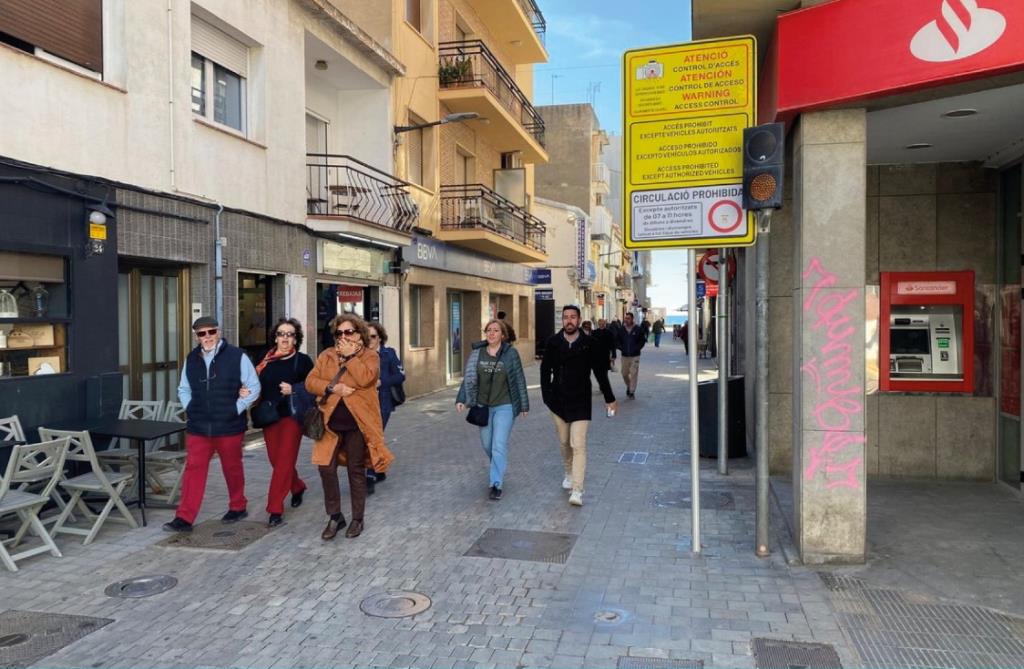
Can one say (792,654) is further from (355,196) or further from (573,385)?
(355,196)

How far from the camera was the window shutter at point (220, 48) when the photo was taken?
965 cm

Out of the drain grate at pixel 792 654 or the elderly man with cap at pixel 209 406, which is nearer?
the drain grate at pixel 792 654

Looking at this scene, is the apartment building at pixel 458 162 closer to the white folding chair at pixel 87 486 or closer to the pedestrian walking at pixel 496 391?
the pedestrian walking at pixel 496 391

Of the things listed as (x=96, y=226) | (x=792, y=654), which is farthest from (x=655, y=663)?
(x=96, y=226)

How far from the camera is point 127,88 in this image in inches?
318

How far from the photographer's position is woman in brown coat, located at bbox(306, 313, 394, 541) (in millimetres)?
5965

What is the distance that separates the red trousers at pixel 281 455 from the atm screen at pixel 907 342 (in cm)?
581

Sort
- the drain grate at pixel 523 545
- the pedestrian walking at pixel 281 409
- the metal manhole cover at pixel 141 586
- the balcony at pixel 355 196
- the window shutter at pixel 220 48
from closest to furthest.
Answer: the metal manhole cover at pixel 141 586 < the drain grate at pixel 523 545 < the pedestrian walking at pixel 281 409 < the window shutter at pixel 220 48 < the balcony at pixel 355 196

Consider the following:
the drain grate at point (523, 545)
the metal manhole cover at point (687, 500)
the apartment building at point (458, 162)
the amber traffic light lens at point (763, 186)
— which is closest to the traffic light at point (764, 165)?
the amber traffic light lens at point (763, 186)

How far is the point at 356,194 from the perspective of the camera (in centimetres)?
1309

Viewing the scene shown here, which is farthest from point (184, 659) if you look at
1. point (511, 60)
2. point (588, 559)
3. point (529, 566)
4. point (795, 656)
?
point (511, 60)

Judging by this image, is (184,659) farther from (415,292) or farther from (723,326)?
(415,292)

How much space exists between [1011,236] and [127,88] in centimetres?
898

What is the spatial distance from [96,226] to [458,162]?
40.4 ft
